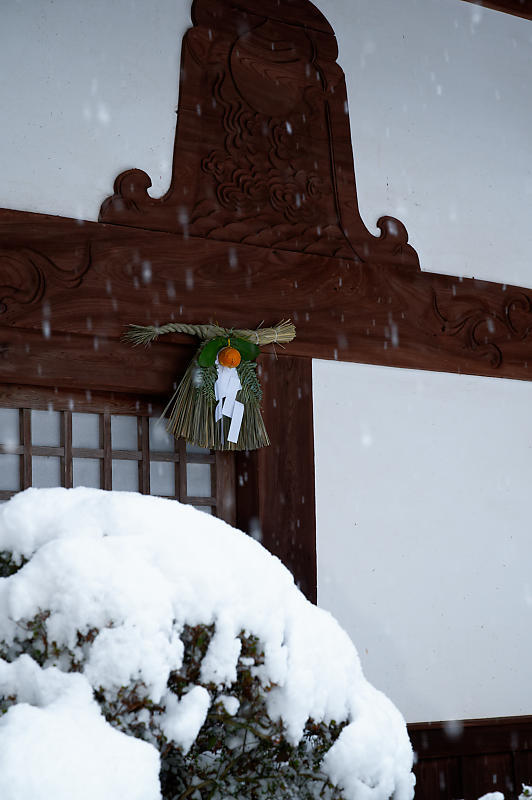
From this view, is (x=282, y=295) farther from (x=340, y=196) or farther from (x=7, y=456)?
(x=7, y=456)

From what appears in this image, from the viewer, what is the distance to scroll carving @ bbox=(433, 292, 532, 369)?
4.16 meters

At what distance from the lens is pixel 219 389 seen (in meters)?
3.50

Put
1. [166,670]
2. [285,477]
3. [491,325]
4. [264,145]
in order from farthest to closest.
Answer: [491,325]
[264,145]
[285,477]
[166,670]

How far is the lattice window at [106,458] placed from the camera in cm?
338

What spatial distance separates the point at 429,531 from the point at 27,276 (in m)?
1.76

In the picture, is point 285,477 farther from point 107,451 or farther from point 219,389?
point 107,451

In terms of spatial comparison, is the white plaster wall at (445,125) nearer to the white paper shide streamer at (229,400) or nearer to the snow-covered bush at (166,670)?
the white paper shide streamer at (229,400)

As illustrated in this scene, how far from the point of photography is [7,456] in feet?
11.0

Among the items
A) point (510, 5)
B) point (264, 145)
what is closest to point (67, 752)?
point (264, 145)

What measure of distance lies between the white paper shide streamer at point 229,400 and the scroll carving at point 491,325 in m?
1.01

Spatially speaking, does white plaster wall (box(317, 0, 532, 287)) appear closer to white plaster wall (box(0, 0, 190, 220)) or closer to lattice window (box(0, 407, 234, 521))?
white plaster wall (box(0, 0, 190, 220))

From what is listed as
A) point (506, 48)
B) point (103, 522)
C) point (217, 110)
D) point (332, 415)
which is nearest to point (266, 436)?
point (332, 415)

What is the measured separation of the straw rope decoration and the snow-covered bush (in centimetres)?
151

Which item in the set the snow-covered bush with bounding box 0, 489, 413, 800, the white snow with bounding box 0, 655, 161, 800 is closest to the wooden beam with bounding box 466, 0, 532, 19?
the snow-covered bush with bounding box 0, 489, 413, 800
